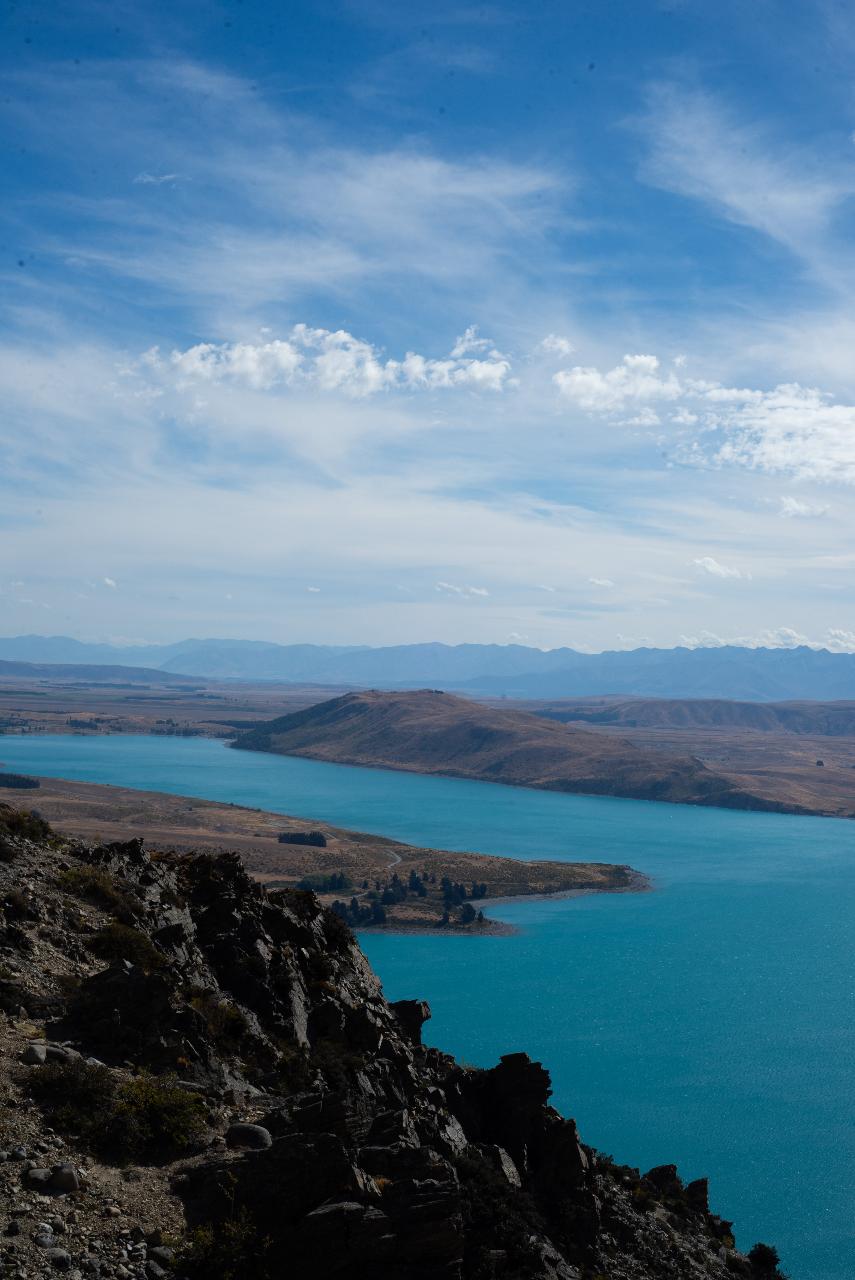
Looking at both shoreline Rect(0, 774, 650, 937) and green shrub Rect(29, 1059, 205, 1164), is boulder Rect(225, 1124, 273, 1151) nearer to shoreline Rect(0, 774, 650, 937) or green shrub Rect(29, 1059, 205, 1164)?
green shrub Rect(29, 1059, 205, 1164)

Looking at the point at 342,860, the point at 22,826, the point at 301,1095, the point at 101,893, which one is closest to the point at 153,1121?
the point at 301,1095

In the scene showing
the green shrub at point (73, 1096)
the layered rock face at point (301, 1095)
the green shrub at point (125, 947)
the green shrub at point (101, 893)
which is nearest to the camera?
the layered rock face at point (301, 1095)

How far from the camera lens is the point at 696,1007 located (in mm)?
60219

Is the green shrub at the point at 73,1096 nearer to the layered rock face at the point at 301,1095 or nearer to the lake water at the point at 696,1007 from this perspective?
the layered rock face at the point at 301,1095

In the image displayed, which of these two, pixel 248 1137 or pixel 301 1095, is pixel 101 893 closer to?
pixel 301 1095

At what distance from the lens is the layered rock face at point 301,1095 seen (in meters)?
11.3

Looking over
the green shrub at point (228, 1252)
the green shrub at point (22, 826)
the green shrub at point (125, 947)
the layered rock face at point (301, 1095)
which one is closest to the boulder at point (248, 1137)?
the layered rock face at point (301, 1095)

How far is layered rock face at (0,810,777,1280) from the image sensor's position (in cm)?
1131

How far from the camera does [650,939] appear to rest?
78.1 metres

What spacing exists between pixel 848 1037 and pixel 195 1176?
52.2m

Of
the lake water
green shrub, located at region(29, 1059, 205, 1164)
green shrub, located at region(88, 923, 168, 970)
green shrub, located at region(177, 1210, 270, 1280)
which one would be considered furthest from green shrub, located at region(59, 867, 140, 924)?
the lake water

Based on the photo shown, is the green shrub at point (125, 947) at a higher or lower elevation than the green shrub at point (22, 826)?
lower

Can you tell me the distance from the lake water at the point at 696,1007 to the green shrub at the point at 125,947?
2659cm

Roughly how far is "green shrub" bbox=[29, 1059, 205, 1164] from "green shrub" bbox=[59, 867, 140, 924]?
253 inches
